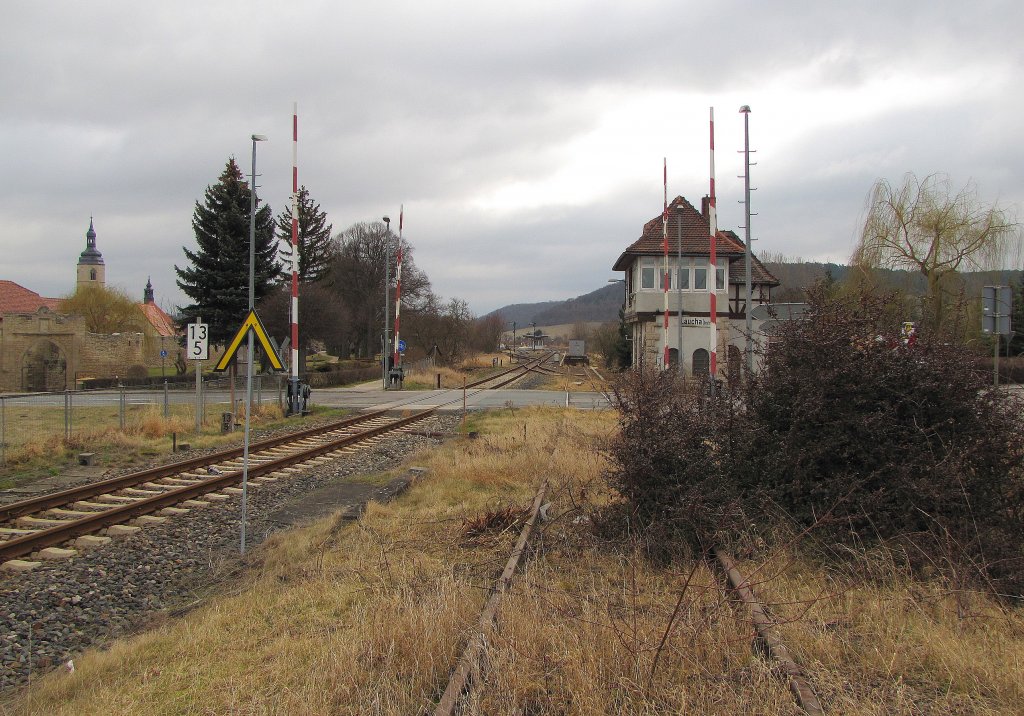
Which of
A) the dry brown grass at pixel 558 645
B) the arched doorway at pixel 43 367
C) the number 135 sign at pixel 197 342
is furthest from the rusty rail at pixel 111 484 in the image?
the arched doorway at pixel 43 367

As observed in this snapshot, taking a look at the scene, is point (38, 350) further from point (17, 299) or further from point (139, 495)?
point (139, 495)

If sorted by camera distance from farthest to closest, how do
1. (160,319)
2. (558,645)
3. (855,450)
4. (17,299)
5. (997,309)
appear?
(160,319) → (17,299) → (997,309) → (855,450) → (558,645)

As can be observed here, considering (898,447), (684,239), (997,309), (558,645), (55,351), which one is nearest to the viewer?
(558,645)

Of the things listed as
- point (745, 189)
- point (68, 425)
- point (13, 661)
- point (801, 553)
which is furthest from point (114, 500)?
point (745, 189)

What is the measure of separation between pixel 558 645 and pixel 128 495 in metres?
8.71

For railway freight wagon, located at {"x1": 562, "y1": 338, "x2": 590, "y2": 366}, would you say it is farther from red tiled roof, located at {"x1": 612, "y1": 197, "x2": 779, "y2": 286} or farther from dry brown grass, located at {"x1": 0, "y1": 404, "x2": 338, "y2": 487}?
dry brown grass, located at {"x1": 0, "y1": 404, "x2": 338, "y2": 487}

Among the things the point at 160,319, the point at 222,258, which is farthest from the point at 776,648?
the point at 160,319

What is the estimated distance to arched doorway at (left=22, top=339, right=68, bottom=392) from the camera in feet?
Result: 153

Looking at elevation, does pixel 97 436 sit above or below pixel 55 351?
below

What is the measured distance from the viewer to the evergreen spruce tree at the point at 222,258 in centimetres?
4300

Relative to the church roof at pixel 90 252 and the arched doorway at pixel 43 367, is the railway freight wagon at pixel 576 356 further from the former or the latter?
the church roof at pixel 90 252

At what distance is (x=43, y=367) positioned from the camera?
47.3 m

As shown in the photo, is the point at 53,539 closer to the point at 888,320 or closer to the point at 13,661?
the point at 13,661

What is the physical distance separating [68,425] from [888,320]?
1625cm
